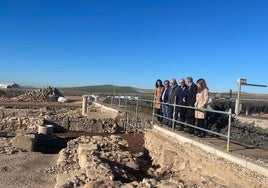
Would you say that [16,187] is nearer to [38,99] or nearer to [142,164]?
[142,164]

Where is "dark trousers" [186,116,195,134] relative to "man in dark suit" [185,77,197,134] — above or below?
below

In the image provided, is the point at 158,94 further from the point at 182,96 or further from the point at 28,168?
the point at 28,168

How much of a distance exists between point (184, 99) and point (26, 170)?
17.5ft

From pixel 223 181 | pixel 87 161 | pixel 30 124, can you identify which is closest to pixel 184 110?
pixel 87 161

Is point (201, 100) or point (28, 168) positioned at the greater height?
point (201, 100)

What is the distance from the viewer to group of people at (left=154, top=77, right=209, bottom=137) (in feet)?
35.6

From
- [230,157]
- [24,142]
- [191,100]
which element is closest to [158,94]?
[191,100]

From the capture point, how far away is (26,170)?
42.0ft

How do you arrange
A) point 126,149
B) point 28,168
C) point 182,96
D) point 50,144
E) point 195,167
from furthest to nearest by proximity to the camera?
point 50,144, point 126,149, point 28,168, point 182,96, point 195,167

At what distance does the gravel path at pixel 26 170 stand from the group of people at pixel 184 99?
4.07 metres

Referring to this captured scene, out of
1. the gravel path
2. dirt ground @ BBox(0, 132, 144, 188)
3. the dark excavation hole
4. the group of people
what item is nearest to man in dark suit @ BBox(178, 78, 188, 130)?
the group of people

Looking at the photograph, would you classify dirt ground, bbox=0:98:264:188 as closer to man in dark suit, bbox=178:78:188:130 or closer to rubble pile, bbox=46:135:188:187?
rubble pile, bbox=46:135:188:187

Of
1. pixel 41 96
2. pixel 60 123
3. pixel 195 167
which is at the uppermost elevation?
pixel 41 96

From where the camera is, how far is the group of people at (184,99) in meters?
10.9
